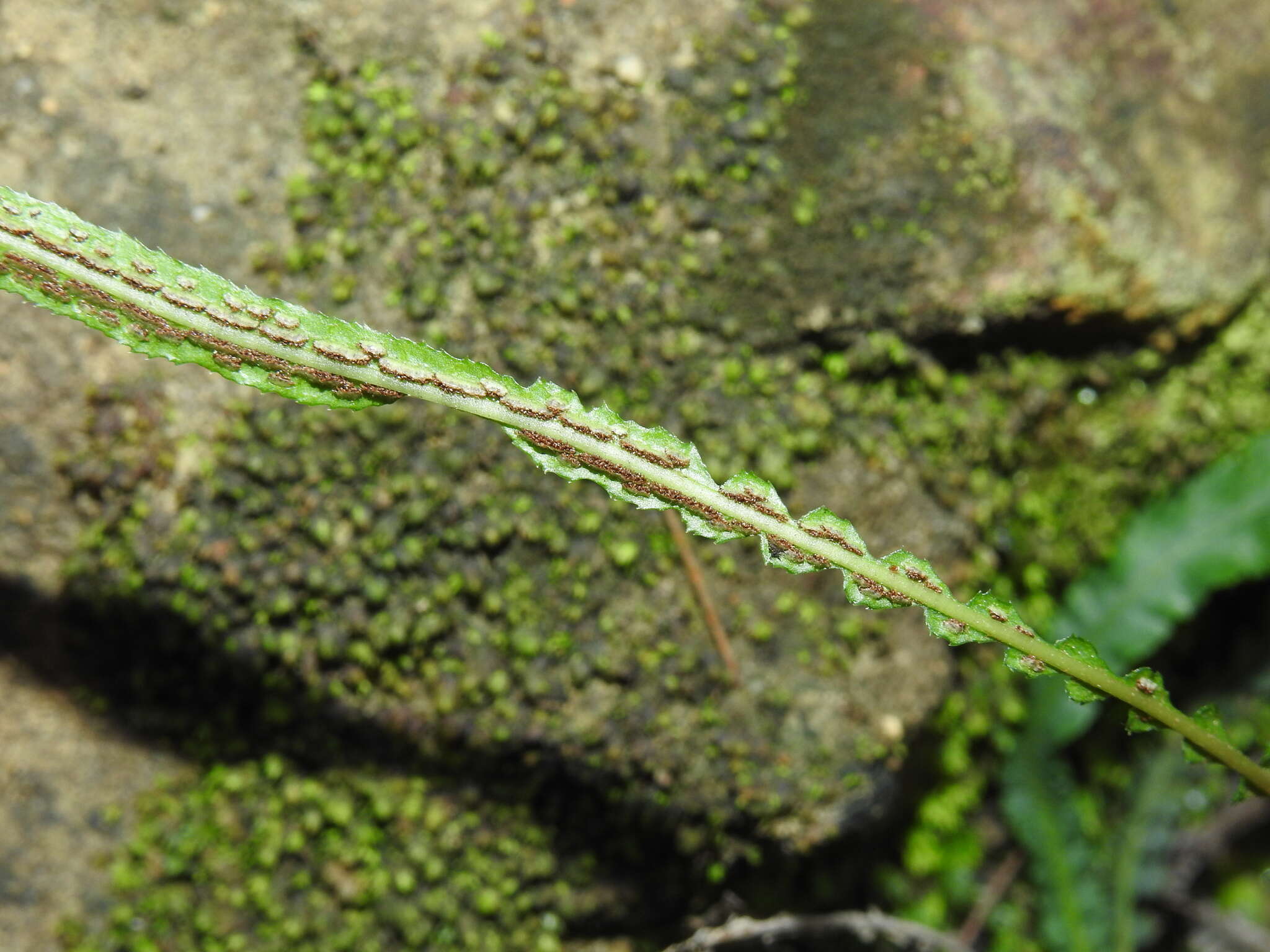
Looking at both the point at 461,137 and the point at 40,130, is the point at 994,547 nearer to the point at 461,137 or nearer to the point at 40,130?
the point at 461,137

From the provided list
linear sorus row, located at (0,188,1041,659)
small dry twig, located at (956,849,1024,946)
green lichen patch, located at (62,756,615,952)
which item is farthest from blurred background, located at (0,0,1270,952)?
small dry twig, located at (956,849,1024,946)

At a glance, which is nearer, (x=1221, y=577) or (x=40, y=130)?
(x=40, y=130)

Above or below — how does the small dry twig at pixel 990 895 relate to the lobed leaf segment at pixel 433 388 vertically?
below

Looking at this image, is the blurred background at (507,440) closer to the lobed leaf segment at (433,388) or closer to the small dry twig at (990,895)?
the lobed leaf segment at (433,388)

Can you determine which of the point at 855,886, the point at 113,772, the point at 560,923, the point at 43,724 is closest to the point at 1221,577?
the point at 855,886

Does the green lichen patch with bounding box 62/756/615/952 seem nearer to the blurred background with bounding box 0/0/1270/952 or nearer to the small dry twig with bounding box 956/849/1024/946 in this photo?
the blurred background with bounding box 0/0/1270/952

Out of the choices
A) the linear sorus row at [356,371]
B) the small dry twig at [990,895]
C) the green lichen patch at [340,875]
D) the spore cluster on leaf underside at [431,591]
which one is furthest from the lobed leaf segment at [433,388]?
the small dry twig at [990,895]

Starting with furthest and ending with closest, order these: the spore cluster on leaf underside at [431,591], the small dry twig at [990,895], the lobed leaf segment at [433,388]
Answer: the small dry twig at [990,895]
the spore cluster on leaf underside at [431,591]
the lobed leaf segment at [433,388]
